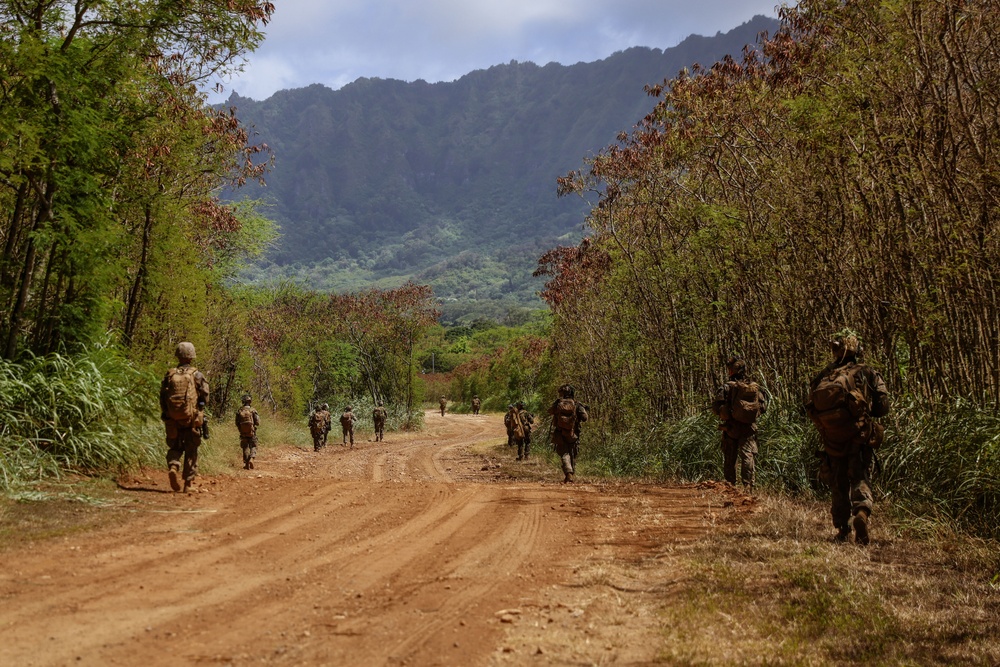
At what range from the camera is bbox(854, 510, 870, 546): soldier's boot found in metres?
6.75

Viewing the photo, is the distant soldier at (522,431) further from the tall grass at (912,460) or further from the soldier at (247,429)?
the tall grass at (912,460)

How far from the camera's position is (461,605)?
496 cm

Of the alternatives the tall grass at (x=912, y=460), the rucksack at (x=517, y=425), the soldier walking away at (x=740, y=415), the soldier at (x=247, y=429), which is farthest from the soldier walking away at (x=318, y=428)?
the soldier walking away at (x=740, y=415)

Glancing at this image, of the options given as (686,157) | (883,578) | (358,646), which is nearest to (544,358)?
(686,157)

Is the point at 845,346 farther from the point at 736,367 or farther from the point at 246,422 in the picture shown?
the point at 246,422

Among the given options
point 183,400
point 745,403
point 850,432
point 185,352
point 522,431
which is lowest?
point 522,431

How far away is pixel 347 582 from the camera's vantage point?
18.0ft

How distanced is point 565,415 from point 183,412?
252 inches

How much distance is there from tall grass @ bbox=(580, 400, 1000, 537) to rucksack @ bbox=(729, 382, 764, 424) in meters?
0.78

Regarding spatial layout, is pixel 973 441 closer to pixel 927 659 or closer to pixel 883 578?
pixel 883 578

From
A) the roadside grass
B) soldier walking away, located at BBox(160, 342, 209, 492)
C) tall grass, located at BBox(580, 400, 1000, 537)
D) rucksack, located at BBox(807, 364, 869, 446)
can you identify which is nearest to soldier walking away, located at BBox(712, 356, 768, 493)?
tall grass, located at BBox(580, 400, 1000, 537)

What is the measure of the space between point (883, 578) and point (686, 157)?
9395 mm

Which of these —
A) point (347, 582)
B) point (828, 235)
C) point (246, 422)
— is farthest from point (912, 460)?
point (246, 422)

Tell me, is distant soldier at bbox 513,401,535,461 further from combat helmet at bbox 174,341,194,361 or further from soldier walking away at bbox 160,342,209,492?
combat helmet at bbox 174,341,194,361
